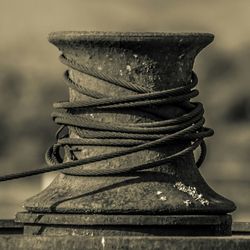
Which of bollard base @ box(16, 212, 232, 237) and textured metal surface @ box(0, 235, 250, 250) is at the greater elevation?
bollard base @ box(16, 212, 232, 237)

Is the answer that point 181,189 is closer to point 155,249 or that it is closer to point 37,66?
point 155,249

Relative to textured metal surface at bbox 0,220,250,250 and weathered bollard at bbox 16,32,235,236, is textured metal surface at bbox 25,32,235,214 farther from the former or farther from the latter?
textured metal surface at bbox 0,220,250,250

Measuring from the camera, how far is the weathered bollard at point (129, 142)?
4887mm

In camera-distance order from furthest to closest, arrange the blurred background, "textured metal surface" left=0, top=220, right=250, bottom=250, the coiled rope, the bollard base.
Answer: the blurred background → the coiled rope → the bollard base → "textured metal surface" left=0, top=220, right=250, bottom=250

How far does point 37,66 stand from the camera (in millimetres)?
17531

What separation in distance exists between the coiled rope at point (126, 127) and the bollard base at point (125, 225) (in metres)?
0.15

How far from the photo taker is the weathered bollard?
4.89 metres

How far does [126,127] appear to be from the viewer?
5.01m

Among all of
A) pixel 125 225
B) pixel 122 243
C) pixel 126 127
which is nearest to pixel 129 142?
pixel 126 127

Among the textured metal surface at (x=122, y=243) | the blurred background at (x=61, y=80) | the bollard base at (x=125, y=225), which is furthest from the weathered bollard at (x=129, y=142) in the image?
the blurred background at (x=61, y=80)

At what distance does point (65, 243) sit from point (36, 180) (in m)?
10.9

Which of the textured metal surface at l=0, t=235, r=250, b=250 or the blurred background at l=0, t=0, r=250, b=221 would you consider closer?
the textured metal surface at l=0, t=235, r=250, b=250

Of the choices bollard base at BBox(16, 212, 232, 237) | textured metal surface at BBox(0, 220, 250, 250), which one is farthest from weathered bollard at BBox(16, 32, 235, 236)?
textured metal surface at BBox(0, 220, 250, 250)

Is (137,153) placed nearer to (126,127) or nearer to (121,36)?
(126,127)
